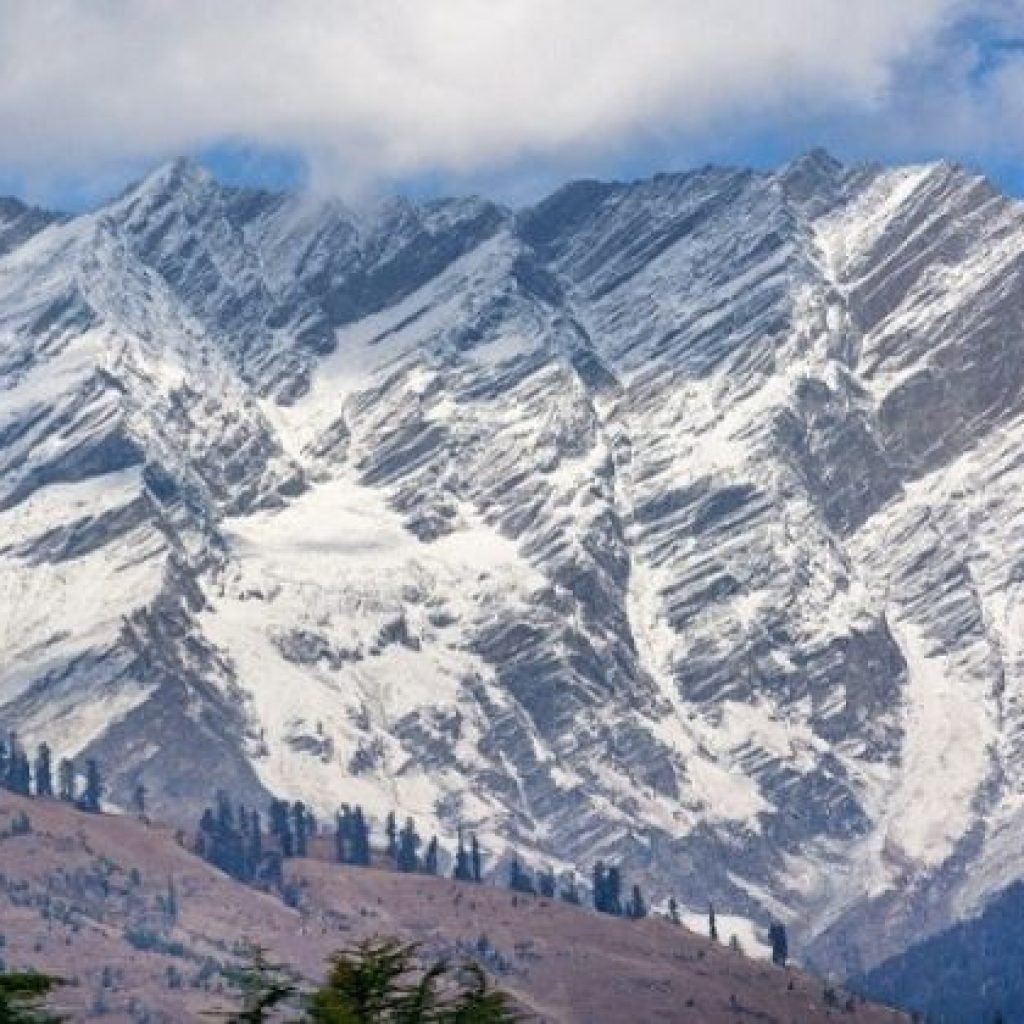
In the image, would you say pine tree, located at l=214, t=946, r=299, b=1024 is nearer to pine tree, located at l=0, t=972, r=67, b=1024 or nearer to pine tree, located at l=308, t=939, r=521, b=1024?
pine tree, located at l=308, t=939, r=521, b=1024

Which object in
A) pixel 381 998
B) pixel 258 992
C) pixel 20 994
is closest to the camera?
pixel 20 994

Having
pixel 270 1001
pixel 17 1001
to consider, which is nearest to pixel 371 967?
pixel 270 1001

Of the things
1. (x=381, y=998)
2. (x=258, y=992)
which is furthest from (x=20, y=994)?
(x=381, y=998)

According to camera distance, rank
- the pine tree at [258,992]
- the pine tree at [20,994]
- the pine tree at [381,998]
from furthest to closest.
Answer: the pine tree at [381,998] → the pine tree at [258,992] → the pine tree at [20,994]

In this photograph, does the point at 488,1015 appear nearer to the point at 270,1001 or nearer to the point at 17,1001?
the point at 270,1001

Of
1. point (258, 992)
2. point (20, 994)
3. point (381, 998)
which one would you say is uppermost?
point (381, 998)

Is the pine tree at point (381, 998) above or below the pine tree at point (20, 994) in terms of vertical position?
above

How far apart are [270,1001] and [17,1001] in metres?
5.18

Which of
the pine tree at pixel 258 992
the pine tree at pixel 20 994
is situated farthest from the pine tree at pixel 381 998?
the pine tree at pixel 20 994

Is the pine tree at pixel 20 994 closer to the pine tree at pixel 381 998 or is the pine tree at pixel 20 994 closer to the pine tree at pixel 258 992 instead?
the pine tree at pixel 258 992

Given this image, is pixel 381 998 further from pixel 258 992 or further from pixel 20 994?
pixel 20 994

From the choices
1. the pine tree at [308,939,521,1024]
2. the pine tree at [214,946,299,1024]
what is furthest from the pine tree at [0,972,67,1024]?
the pine tree at [308,939,521,1024]

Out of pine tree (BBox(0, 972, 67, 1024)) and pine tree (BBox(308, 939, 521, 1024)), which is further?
pine tree (BBox(308, 939, 521, 1024))

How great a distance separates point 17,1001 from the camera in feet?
246
